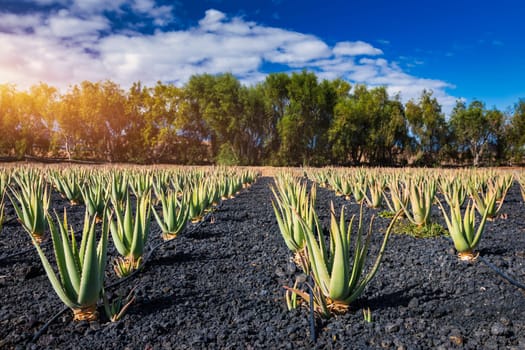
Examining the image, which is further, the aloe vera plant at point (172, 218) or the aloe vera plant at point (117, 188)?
the aloe vera plant at point (117, 188)

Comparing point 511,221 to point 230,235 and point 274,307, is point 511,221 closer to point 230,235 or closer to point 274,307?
point 230,235

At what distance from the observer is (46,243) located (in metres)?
4.13

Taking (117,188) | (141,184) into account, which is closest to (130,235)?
(117,188)

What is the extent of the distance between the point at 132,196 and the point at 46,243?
4374mm

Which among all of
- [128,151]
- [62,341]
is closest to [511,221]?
[62,341]

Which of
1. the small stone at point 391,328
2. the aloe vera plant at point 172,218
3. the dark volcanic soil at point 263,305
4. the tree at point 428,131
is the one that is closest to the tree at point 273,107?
the tree at point 428,131

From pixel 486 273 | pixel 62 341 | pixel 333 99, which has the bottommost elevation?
pixel 62 341

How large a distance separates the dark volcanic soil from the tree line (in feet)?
75.4

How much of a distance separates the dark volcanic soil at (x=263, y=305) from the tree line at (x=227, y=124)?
23.0 m

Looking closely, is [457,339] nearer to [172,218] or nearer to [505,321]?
[505,321]

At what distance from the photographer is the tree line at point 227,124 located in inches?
1099

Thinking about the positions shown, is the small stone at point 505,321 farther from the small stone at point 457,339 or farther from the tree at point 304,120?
the tree at point 304,120

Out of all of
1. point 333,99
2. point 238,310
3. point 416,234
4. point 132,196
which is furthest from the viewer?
point 333,99

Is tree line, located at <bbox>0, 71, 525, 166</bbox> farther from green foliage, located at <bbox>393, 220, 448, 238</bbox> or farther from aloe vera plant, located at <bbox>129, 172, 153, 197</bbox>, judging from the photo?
green foliage, located at <bbox>393, 220, 448, 238</bbox>
